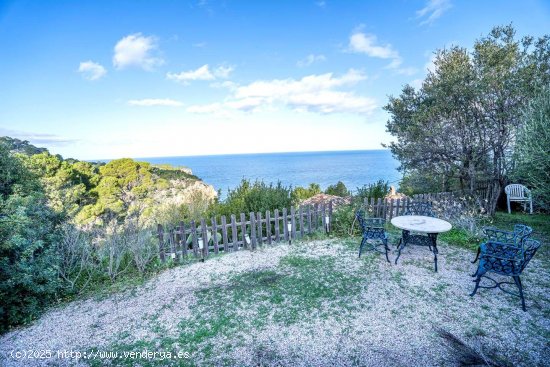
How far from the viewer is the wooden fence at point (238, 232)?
602cm

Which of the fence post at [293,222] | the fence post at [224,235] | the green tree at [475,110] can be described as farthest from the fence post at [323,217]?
the green tree at [475,110]

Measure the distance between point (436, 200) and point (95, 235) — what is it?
1036 cm

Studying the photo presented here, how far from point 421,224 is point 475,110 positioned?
242 inches

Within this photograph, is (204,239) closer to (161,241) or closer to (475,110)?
(161,241)

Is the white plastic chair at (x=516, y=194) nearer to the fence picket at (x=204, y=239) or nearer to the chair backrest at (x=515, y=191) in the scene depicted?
the chair backrest at (x=515, y=191)

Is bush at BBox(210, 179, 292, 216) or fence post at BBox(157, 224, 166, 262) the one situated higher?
bush at BBox(210, 179, 292, 216)

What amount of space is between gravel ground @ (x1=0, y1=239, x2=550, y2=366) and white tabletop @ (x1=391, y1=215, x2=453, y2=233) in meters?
0.81

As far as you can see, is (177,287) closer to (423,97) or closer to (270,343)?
(270,343)

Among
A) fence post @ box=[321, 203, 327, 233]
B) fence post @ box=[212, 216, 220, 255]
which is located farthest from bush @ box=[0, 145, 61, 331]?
fence post @ box=[321, 203, 327, 233]

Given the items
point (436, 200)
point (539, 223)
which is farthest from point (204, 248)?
point (539, 223)

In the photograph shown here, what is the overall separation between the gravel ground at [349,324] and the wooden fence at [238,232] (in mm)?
963

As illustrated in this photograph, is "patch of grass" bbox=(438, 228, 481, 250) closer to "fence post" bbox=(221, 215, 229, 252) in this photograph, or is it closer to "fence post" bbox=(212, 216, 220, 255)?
"fence post" bbox=(221, 215, 229, 252)

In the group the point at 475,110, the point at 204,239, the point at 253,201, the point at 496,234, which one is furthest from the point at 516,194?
the point at 204,239

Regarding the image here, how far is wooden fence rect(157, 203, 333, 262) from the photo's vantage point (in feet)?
19.8
